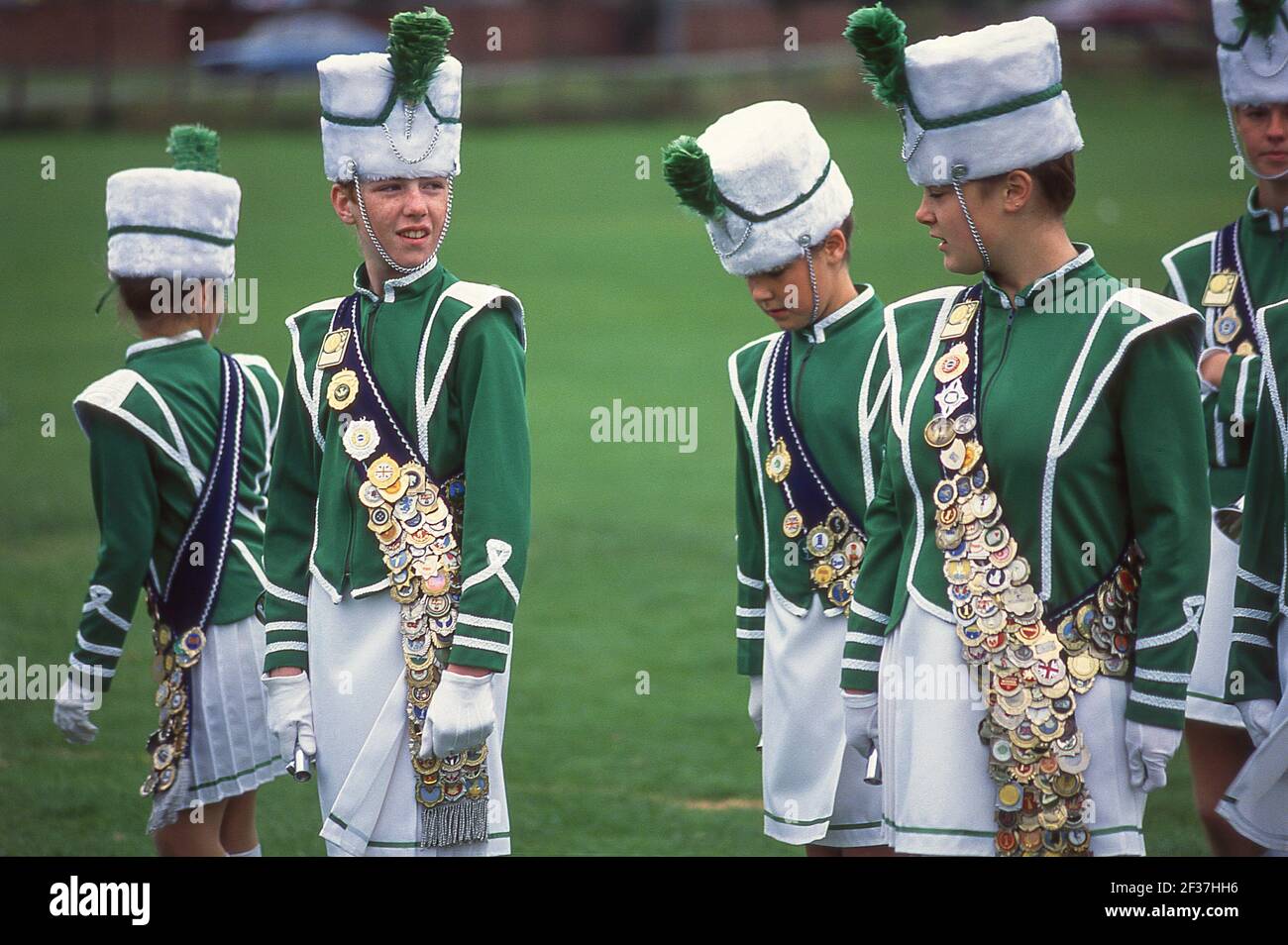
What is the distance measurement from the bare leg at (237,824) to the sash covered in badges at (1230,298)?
3243 mm

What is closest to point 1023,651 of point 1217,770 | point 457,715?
point 457,715

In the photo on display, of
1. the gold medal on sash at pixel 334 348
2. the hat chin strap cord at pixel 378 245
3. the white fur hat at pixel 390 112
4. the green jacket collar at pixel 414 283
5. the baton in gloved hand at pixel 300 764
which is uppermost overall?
the white fur hat at pixel 390 112

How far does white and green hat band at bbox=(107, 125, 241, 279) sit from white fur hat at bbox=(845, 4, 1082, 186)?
7.23 ft

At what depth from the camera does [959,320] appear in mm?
3934

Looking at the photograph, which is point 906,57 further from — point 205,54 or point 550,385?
point 205,54

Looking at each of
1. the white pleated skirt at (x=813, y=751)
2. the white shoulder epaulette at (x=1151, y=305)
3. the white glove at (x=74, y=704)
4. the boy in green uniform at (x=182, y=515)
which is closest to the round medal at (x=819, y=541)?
the white pleated skirt at (x=813, y=751)

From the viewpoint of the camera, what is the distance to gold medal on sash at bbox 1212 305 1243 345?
214 inches

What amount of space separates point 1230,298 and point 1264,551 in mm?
1217

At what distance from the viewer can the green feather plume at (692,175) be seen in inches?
181

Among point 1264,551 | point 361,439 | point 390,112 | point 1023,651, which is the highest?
point 390,112

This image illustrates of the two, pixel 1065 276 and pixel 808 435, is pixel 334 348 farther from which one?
pixel 1065 276

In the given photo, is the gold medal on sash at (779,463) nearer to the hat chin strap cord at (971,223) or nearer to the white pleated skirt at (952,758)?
the white pleated skirt at (952,758)

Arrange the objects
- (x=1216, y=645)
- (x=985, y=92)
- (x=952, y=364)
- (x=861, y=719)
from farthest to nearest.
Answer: (x=1216, y=645) < (x=861, y=719) < (x=952, y=364) < (x=985, y=92)

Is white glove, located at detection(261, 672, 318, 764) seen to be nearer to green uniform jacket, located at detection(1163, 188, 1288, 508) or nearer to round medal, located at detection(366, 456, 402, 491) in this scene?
round medal, located at detection(366, 456, 402, 491)
